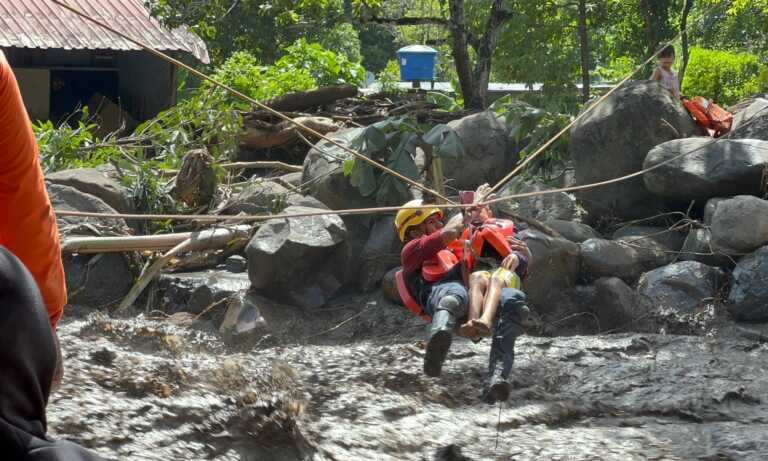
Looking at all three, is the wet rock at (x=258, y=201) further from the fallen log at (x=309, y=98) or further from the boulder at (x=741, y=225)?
the boulder at (x=741, y=225)

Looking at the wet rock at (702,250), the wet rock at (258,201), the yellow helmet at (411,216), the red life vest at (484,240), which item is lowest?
the wet rock at (702,250)

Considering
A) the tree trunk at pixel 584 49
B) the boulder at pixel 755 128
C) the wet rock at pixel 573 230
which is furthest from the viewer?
the tree trunk at pixel 584 49

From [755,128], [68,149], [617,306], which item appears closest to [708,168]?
[755,128]

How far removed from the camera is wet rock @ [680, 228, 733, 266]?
34.6 feet

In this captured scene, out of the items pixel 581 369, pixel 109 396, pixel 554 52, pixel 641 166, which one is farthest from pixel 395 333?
pixel 554 52

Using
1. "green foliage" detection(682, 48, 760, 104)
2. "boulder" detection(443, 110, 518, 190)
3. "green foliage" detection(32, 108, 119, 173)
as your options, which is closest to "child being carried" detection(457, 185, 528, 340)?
"boulder" detection(443, 110, 518, 190)

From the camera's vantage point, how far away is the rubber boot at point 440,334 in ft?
23.6

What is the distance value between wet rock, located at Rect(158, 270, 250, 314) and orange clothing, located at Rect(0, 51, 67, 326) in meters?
7.32

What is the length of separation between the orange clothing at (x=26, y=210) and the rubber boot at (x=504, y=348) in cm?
397

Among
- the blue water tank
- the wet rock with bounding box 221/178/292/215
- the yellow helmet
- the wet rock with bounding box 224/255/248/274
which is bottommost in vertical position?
the wet rock with bounding box 224/255/248/274

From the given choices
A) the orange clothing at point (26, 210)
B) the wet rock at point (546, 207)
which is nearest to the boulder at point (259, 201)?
the wet rock at point (546, 207)

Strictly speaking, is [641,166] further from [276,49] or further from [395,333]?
[276,49]

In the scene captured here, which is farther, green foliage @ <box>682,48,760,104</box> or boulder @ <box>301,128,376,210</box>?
green foliage @ <box>682,48,760,104</box>

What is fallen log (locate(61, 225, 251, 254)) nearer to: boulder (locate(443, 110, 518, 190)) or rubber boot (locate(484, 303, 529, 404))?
boulder (locate(443, 110, 518, 190))
